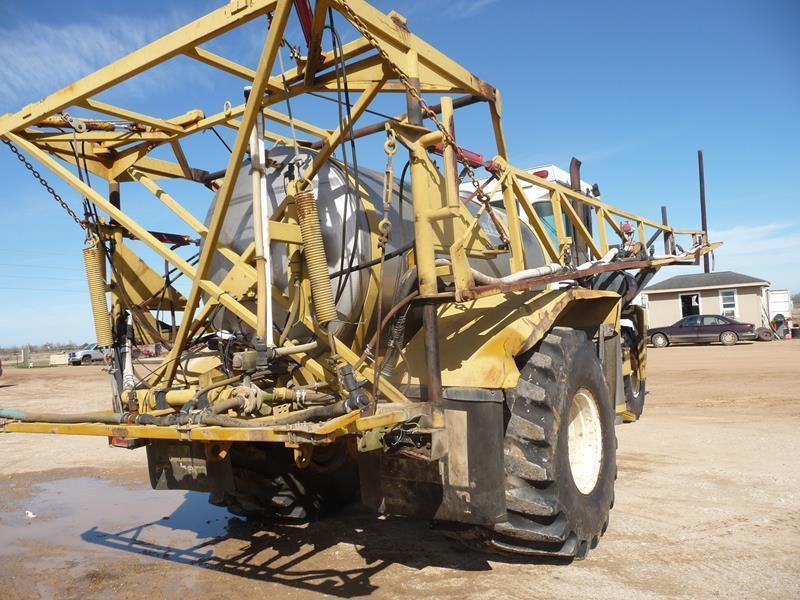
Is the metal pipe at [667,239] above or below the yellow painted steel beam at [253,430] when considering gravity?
above

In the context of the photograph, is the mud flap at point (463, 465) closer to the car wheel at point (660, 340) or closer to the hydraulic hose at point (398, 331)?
the hydraulic hose at point (398, 331)

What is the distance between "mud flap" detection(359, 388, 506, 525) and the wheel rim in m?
1.03

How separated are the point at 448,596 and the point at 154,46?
3.60 metres

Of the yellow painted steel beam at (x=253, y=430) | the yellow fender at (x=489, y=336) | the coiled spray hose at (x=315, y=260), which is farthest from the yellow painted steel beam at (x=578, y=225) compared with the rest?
the yellow painted steel beam at (x=253, y=430)

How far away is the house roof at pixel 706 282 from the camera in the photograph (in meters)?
30.6

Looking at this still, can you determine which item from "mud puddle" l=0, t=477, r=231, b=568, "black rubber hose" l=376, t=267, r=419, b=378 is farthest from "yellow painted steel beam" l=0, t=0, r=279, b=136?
"mud puddle" l=0, t=477, r=231, b=568

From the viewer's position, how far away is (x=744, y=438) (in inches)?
317

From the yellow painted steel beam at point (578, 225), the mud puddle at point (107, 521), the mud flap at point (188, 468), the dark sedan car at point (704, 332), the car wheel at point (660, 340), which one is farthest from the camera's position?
the car wheel at point (660, 340)

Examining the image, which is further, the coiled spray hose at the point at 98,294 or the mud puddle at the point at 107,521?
the mud puddle at the point at 107,521

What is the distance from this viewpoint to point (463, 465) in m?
3.56

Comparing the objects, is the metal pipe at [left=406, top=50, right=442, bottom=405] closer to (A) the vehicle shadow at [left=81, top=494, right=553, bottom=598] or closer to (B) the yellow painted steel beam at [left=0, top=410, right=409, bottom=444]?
(B) the yellow painted steel beam at [left=0, top=410, right=409, bottom=444]

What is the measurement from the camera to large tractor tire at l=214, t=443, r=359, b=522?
482cm

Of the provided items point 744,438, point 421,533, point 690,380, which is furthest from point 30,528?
point 690,380

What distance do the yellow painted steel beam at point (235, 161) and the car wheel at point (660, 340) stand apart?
25.8 metres
